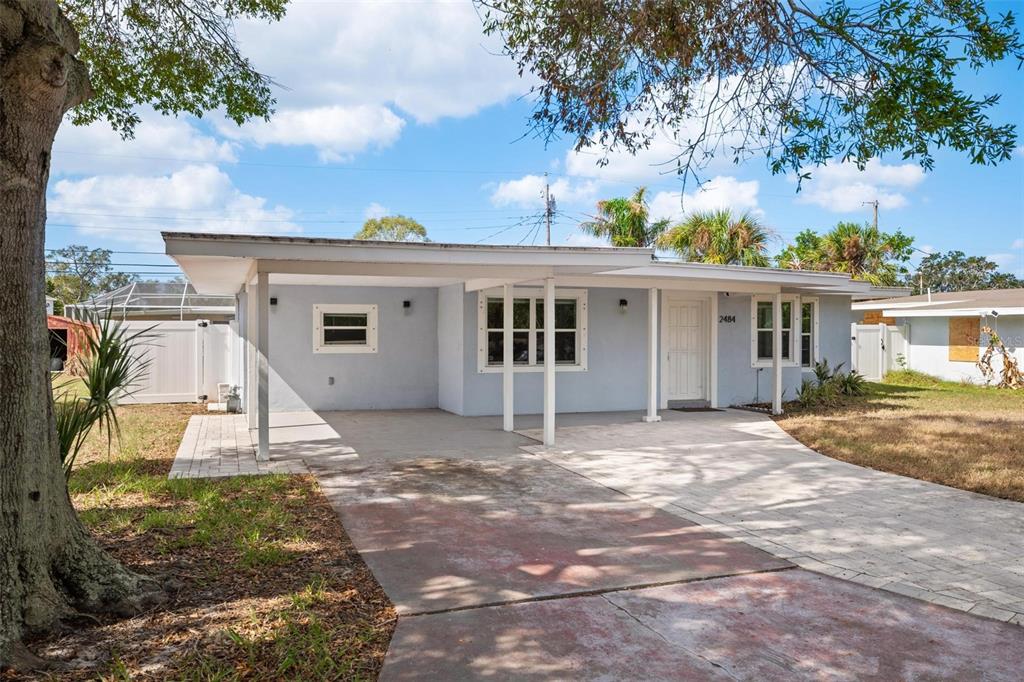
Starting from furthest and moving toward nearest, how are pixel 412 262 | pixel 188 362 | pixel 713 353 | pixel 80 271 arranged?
pixel 80 271 < pixel 188 362 < pixel 713 353 < pixel 412 262

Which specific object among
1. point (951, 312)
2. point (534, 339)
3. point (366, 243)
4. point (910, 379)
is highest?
point (366, 243)

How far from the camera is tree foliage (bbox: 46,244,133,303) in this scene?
139 feet

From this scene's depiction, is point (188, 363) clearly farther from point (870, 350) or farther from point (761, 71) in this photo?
point (870, 350)

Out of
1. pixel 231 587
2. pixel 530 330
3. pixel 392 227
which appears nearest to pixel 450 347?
pixel 530 330

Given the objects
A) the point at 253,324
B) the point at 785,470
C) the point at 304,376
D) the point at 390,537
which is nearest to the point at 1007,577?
the point at 785,470

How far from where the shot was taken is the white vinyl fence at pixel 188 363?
14852 mm

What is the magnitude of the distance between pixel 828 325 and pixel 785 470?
27.1ft

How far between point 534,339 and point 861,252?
17.4 m

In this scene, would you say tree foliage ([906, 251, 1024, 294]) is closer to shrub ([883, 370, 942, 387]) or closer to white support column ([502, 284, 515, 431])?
shrub ([883, 370, 942, 387])

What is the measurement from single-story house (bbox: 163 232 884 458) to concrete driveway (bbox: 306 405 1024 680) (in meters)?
4.61

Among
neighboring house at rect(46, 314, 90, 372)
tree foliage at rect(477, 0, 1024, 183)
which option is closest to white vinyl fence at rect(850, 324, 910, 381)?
tree foliage at rect(477, 0, 1024, 183)

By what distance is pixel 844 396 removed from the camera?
1498cm

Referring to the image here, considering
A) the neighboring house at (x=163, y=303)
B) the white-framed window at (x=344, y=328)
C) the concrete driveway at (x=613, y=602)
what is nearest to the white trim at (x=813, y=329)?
the white-framed window at (x=344, y=328)

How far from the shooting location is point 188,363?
15055 millimetres
